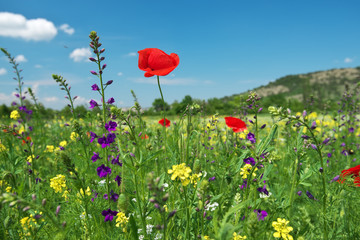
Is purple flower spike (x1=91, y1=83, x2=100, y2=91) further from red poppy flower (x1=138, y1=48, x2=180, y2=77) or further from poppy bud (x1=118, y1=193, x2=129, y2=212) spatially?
poppy bud (x1=118, y1=193, x2=129, y2=212)

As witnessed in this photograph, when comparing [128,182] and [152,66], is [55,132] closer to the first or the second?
[128,182]

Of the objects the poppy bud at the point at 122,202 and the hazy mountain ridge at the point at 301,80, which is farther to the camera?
the hazy mountain ridge at the point at 301,80

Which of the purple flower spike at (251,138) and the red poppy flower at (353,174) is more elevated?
the purple flower spike at (251,138)

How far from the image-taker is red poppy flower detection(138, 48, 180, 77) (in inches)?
88.0

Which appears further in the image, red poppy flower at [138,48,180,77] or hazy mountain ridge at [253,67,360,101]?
hazy mountain ridge at [253,67,360,101]

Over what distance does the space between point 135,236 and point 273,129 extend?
1253 mm

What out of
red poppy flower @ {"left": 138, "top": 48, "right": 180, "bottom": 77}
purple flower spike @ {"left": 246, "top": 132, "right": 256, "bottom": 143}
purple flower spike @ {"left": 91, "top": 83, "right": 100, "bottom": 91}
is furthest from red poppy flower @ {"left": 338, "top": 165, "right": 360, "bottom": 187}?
purple flower spike @ {"left": 91, "top": 83, "right": 100, "bottom": 91}

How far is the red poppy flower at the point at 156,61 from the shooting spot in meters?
2.24

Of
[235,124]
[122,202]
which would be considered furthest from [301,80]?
[122,202]

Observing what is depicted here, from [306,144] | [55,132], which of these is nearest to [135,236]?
[306,144]

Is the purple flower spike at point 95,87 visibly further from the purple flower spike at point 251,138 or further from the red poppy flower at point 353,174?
the red poppy flower at point 353,174

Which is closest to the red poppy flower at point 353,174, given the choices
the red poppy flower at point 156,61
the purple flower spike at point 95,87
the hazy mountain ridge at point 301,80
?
the red poppy flower at point 156,61

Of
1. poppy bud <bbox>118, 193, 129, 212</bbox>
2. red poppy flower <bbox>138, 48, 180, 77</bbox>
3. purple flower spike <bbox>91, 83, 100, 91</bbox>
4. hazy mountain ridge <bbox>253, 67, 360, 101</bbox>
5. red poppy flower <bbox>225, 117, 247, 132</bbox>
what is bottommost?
poppy bud <bbox>118, 193, 129, 212</bbox>

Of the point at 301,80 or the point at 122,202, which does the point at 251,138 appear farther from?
the point at 301,80
